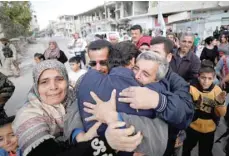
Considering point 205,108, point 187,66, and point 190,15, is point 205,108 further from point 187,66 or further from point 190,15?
point 190,15

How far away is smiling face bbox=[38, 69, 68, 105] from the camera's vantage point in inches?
56.6

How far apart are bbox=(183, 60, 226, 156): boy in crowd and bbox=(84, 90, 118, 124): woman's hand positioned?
4.78 feet

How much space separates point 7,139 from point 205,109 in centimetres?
208

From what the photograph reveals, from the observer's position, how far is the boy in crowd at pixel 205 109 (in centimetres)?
225

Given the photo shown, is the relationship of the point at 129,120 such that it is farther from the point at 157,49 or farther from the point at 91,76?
the point at 157,49

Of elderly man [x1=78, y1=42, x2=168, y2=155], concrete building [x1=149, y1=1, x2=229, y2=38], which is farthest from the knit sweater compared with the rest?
concrete building [x1=149, y1=1, x2=229, y2=38]

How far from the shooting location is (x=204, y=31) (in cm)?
1508

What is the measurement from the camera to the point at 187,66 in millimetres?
2883

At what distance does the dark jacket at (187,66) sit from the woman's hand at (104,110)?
6.84 feet

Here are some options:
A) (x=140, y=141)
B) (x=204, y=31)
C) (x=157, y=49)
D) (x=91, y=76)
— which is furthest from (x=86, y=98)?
(x=204, y=31)

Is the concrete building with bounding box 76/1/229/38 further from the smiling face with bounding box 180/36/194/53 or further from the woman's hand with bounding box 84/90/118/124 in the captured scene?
the woman's hand with bounding box 84/90/118/124

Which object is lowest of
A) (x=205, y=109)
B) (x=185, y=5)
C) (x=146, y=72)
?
(x=205, y=109)

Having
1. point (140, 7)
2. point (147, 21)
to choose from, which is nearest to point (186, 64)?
point (147, 21)

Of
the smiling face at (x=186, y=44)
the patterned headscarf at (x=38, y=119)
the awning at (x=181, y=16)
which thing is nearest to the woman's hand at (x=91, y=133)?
the patterned headscarf at (x=38, y=119)
